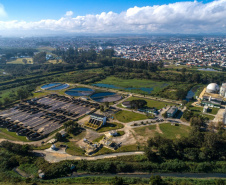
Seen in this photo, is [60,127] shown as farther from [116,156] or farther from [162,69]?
[162,69]

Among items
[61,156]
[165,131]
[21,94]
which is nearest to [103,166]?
[61,156]

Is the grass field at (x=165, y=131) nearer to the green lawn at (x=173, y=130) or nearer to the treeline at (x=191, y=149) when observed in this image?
the green lawn at (x=173, y=130)

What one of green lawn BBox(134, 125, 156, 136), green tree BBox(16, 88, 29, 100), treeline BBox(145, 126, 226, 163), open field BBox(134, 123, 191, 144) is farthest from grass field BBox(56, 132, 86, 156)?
green tree BBox(16, 88, 29, 100)

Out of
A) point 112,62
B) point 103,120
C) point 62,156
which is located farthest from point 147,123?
point 112,62

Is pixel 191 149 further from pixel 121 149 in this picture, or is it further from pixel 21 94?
pixel 21 94

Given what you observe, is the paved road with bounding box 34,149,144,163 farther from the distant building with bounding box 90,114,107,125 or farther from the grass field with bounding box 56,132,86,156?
the distant building with bounding box 90,114,107,125

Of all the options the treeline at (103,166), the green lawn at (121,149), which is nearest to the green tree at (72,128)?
the green lawn at (121,149)
